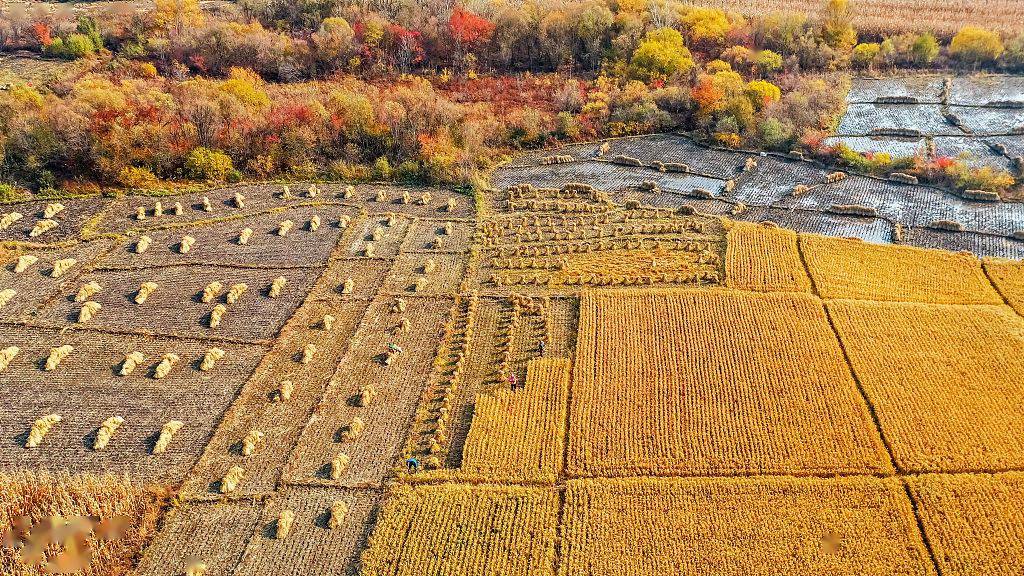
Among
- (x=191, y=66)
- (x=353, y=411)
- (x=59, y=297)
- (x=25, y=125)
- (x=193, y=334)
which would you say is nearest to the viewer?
(x=353, y=411)

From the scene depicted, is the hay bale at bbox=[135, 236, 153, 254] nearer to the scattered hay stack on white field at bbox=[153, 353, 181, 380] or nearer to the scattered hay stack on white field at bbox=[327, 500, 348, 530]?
the scattered hay stack on white field at bbox=[153, 353, 181, 380]

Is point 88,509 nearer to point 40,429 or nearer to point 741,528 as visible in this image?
point 40,429

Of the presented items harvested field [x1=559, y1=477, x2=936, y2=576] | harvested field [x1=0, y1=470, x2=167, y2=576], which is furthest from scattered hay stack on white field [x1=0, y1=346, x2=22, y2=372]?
harvested field [x1=559, y1=477, x2=936, y2=576]

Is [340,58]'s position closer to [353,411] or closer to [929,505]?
[353,411]

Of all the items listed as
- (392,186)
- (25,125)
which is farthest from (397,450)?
(25,125)

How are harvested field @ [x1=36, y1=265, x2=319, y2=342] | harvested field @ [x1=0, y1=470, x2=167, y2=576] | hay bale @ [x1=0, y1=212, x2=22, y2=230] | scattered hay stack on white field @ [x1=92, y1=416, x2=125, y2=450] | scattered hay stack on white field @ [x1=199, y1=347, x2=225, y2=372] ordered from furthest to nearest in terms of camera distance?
hay bale @ [x1=0, y1=212, x2=22, y2=230] < harvested field @ [x1=36, y1=265, x2=319, y2=342] < scattered hay stack on white field @ [x1=199, y1=347, x2=225, y2=372] < scattered hay stack on white field @ [x1=92, y1=416, x2=125, y2=450] < harvested field @ [x1=0, y1=470, x2=167, y2=576]

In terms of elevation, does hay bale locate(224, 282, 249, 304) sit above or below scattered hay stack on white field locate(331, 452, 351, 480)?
above

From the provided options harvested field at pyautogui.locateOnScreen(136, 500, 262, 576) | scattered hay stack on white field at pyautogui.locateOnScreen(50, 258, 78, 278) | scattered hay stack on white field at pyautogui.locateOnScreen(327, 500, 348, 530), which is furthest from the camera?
scattered hay stack on white field at pyautogui.locateOnScreen(50, 258, 78, 278)
